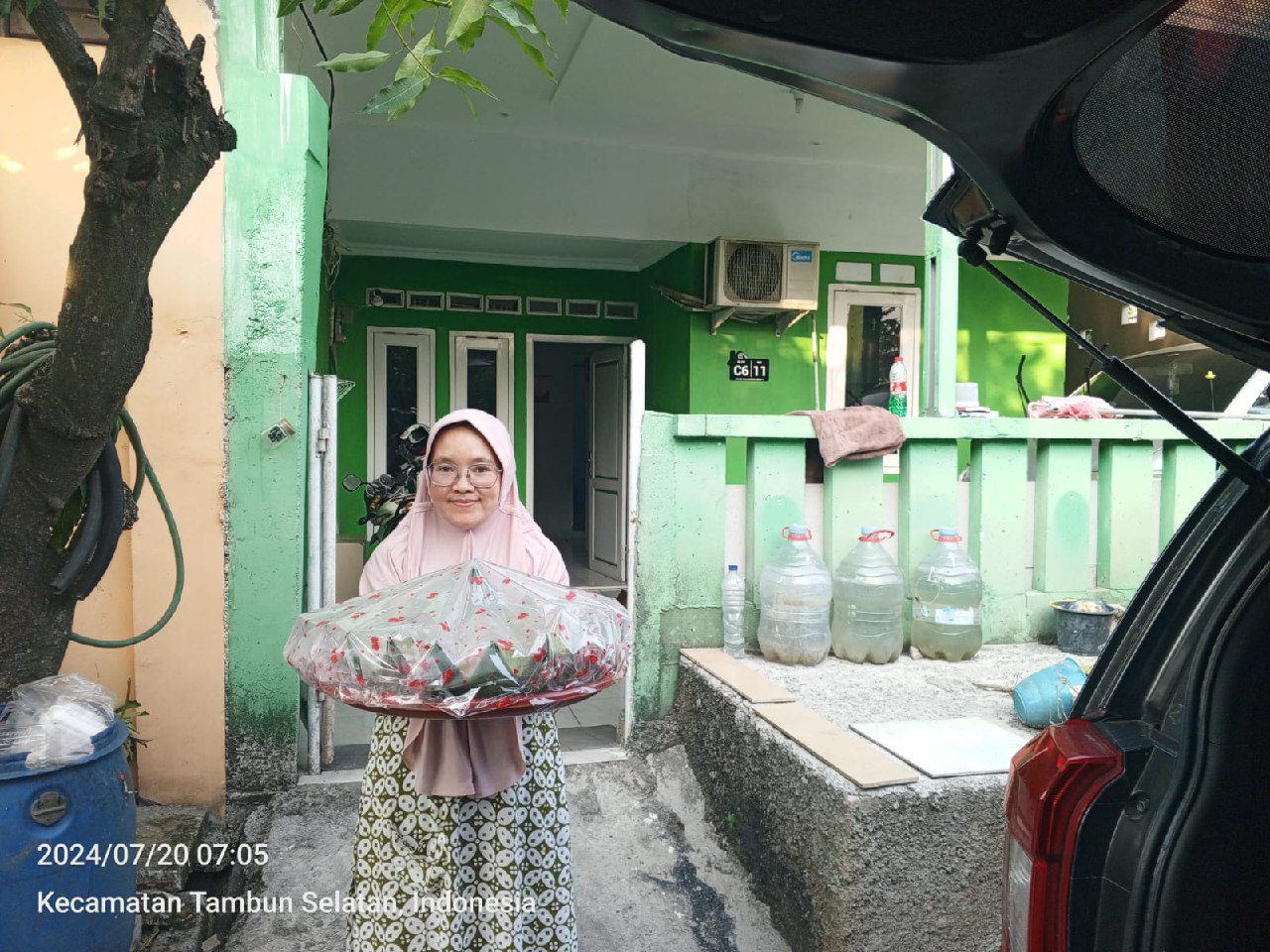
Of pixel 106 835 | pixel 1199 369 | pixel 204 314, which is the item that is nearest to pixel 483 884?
pixel 106 835

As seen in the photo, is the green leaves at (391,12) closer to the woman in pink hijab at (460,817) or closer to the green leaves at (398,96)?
the green leaves at (398,96)

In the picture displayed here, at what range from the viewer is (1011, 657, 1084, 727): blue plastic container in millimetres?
3172

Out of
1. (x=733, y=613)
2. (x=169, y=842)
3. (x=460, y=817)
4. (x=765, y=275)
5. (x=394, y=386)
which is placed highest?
(x=765, y=275)

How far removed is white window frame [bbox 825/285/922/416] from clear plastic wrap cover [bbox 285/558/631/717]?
6436 millimetres

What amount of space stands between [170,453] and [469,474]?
173cm

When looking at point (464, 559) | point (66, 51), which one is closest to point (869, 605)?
point (464, 559)

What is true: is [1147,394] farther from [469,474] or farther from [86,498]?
[86,498]

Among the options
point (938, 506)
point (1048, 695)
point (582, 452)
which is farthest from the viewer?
point (582, 452)

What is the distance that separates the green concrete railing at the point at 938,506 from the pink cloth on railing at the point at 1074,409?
0.28 feet

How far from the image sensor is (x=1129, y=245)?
1.33 metres

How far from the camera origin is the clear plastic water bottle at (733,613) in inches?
156

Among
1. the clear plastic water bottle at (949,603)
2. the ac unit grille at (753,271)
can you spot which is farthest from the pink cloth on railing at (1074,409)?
the ac unit grille at (753,271)

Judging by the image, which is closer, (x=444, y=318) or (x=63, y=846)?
(x=63, y=846)

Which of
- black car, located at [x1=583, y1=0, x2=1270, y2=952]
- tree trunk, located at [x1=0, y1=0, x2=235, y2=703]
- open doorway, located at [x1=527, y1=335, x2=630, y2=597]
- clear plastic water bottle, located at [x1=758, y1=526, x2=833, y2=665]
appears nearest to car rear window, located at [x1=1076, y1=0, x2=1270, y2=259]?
black car, located at [x1=583, y1=0, x2=1270, y2=952]
